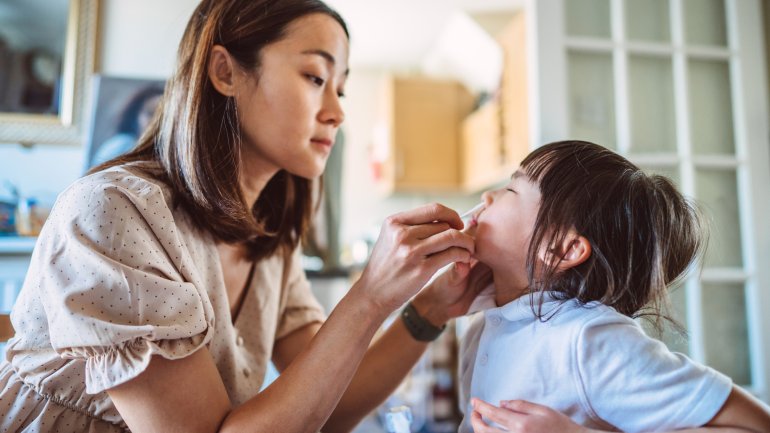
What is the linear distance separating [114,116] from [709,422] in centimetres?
210

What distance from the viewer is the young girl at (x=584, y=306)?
615 millimetres

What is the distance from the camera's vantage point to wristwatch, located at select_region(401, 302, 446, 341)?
0.96 metres

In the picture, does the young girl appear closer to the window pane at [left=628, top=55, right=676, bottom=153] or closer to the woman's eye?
the woman's eye

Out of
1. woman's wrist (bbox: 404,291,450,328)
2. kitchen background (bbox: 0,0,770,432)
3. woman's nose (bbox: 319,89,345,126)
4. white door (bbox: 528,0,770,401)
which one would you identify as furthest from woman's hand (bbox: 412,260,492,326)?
white door (bbox: 528,0,770,401)

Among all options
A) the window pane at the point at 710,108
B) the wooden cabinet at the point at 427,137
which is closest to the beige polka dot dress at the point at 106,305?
the window pane at the point at 710,108

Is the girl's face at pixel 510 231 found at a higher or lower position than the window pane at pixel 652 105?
lower

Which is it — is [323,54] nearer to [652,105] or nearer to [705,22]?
[652,105]

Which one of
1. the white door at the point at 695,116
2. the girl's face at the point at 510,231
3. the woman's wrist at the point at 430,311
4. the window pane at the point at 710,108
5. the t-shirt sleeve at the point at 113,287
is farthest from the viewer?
the window pane at the point at 710,108

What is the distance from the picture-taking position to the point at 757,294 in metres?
1.98

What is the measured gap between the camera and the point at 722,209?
2.06 meters

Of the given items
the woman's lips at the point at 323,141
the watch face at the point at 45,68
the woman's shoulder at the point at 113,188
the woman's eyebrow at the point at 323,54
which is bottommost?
the woman's shoulder at the point at 113,188

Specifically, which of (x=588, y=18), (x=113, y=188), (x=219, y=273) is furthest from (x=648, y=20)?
(x=113, y=188)

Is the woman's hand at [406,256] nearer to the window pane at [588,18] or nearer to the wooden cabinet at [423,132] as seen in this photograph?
the window pane at [588,18]

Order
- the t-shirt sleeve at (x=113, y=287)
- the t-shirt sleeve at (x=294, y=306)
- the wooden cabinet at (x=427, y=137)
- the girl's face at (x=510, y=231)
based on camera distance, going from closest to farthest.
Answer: the t-shirt sleeve at (x=113, y=287), the girl's face at (x=510, y=231), the t-shirt sleeve at (x=294, y=306), the wooden cabinet at (x=427, y=137)
